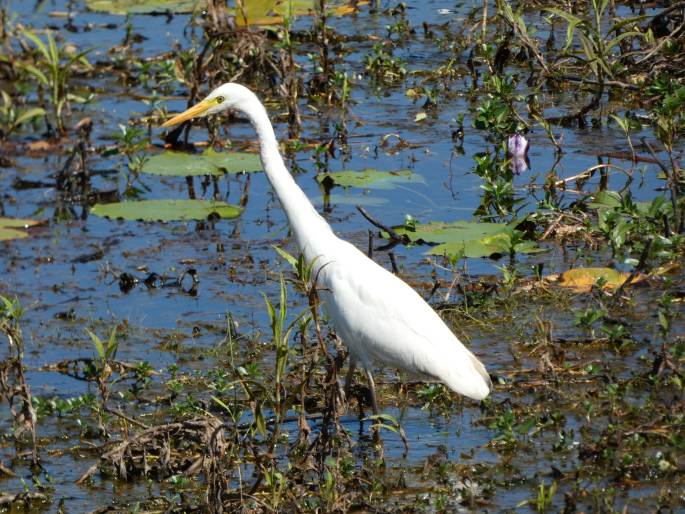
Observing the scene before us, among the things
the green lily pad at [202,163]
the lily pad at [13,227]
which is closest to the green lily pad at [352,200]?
the green lily pad at [202,163]

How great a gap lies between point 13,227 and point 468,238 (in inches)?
121

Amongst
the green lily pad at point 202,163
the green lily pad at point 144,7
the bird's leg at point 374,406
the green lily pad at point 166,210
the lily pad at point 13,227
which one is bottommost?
the bird's leg at point 374,406

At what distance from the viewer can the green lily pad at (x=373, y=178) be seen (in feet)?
A: 26.3

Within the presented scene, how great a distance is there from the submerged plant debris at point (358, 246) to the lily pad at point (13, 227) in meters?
0.02

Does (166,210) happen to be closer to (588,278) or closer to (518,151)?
(518,151)

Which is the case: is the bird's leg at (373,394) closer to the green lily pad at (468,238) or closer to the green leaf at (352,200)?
the green lily pad at (468,238)

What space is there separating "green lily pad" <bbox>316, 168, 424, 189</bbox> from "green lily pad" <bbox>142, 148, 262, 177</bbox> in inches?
23.7

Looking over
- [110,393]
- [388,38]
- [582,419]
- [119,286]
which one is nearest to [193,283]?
[119,286]

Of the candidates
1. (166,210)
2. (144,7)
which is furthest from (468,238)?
(144,7)

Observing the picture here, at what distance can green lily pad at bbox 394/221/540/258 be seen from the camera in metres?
6.73

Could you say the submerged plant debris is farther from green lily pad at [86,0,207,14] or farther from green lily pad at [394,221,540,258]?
green lily pad at [86,0,207,14]

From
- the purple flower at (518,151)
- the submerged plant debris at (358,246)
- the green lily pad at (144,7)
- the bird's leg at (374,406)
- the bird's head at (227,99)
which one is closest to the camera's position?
the submerged plant debris at (358,246)

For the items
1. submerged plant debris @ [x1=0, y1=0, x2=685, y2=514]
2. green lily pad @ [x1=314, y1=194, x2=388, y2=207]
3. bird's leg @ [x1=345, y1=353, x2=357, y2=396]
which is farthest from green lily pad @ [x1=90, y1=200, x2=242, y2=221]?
bird's leg @ [x1=345, y1=353, x2=357, y2=396]

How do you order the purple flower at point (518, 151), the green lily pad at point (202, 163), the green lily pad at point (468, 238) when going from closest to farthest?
the green lily pad at point (468, 238) < the purple flower at point (518, 151) < the green lily pad at point (202, 163)
